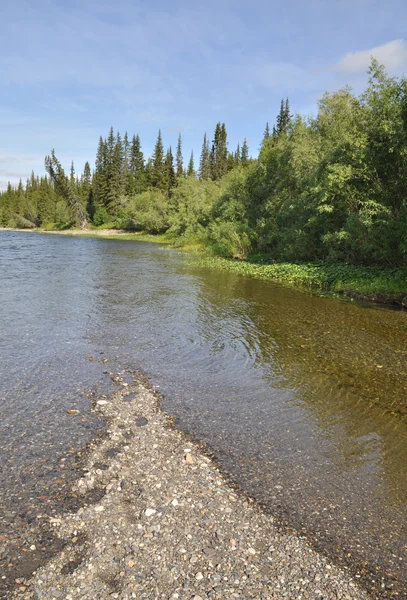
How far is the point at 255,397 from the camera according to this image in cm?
872

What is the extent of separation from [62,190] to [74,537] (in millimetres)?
105914

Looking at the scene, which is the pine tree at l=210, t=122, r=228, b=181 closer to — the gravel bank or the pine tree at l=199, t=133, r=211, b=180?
the pine tree at l=199, t=133, r=211, b=180

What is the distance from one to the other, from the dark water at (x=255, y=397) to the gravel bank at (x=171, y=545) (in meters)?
0.39

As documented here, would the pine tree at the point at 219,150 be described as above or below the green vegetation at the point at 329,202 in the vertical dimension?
above

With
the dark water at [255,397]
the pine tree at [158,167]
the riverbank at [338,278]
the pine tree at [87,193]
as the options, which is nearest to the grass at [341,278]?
the riverbank at [338,278]

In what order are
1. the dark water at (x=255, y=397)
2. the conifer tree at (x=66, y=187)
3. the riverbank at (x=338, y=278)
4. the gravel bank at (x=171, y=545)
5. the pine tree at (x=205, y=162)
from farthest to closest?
the pine tree at (x=205, y=162) → the conifer tree at (x=66, y=187) → the riverbank at (x=338, y=278) → the dark water at (x=255, y=397) → the gravel bank at (x=171, y=545)

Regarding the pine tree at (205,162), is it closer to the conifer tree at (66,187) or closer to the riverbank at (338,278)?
the conifer tree at (66,187)

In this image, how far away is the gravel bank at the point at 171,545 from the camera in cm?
389

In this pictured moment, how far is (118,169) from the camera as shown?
10762 cm

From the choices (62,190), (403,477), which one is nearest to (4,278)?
(403,477)

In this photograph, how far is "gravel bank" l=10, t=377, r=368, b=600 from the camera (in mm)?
3887

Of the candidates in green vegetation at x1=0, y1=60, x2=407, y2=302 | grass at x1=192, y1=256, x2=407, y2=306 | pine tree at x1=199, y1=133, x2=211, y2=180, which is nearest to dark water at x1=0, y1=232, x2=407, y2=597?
grass at x1=192, y1=256, x2=407, y2=306

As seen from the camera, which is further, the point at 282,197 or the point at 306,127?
the point at 282,197

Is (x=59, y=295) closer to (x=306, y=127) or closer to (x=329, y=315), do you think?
(x=329, y=315)
